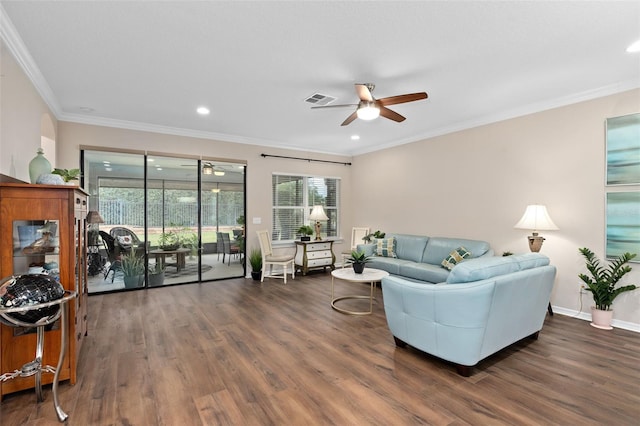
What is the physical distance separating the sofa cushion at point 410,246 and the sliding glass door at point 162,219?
123 inches

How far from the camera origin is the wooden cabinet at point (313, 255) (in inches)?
263

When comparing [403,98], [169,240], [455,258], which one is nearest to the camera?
[403,98]

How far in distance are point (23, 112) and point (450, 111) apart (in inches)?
202

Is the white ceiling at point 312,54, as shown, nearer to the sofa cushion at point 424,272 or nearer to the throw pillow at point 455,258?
the throw pillow at point 455,258

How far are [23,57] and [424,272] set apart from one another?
17.4 feet

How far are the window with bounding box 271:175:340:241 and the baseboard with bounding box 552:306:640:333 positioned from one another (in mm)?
4594

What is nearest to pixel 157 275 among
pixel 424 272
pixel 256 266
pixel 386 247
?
pixel 256 266

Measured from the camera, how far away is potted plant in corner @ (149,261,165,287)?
5577 millimetres

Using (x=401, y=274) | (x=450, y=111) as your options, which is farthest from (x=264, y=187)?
(x=450, y=111)

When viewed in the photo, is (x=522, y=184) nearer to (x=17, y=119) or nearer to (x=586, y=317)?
(x=586, y=317)

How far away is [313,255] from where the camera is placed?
6801mm

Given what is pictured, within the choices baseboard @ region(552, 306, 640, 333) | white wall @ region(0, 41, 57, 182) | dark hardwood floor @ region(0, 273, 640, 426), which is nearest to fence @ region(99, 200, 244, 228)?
white wall @ region(0, 41, 57, 182)

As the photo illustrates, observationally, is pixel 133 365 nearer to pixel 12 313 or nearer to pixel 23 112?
pixel 12 313

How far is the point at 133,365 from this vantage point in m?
2.76
